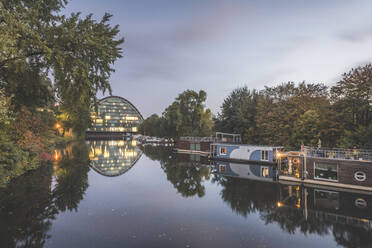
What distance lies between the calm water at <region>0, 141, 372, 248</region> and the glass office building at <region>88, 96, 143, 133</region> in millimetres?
149369

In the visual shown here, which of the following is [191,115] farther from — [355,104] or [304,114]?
[355,104]

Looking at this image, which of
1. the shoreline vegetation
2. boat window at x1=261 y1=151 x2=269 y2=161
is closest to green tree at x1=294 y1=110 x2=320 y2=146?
boat window at x1=261 y1=151 x2=269 y2=161

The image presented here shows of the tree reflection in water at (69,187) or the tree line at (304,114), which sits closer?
the tree reflection in water at (69,187)

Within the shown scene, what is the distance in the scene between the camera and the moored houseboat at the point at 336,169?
16938 millimetres

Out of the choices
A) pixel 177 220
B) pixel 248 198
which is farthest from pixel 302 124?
pixel 177 220

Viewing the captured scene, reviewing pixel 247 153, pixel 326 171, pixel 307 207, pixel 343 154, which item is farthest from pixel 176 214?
pixel 247 153

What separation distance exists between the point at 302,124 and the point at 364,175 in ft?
45.2

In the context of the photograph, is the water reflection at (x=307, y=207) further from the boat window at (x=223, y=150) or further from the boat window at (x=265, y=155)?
the boat window at (x=223, y=150)

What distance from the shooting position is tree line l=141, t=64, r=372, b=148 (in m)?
23.8

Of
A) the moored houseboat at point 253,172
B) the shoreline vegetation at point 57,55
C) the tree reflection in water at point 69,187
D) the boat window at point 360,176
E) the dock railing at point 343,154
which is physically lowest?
the moored houseboat at point 253,172

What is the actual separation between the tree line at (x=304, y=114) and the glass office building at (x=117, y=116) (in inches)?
Answer: 4762

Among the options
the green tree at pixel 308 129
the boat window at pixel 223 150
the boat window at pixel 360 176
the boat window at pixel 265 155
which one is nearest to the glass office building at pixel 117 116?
the boat window at pixel 223 150

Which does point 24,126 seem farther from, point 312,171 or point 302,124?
point 302,124

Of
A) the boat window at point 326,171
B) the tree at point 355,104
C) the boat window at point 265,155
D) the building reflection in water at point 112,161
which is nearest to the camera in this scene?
the boat window at point 326,171
